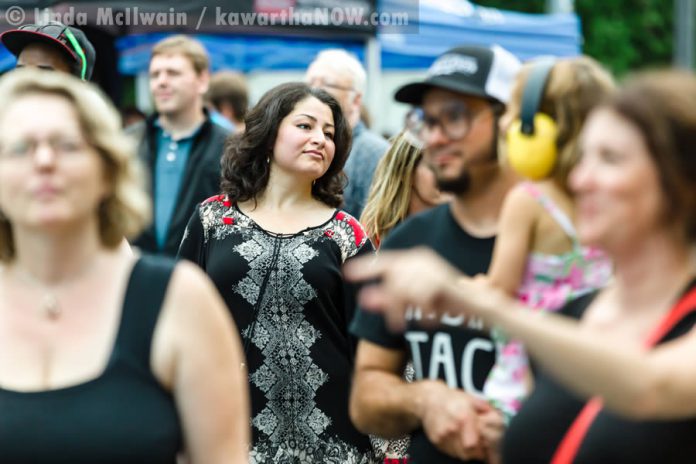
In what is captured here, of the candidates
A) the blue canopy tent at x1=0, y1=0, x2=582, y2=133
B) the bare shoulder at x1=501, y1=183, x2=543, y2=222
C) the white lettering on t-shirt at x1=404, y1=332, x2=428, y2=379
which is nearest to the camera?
the bare shoulder at x1=501, y1=183, x2=543, y2=222

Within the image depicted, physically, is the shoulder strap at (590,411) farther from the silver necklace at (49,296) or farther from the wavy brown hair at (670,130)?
the silver necklace at (49,296)

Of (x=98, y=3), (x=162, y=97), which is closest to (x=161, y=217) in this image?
(x=162, y=97)

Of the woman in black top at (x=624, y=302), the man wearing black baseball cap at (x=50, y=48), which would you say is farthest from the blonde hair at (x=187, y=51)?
the woman in black top at (x=624, y=302)

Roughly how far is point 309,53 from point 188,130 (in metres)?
4.78

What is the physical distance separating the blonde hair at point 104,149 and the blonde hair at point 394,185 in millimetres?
2889

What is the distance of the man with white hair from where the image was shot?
818cm

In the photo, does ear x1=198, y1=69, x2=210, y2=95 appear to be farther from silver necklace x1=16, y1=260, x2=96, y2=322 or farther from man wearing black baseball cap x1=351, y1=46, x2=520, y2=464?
silver necklace x1=16, y1=260, x2=96, y2=322

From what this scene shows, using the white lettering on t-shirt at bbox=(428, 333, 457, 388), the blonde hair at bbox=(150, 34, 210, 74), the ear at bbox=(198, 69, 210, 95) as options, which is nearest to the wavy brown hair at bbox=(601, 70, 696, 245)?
the white lettering on t-shirt at bbox=(428, 333, 457, 388)

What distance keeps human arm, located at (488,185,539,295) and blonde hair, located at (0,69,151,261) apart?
38.9 inches

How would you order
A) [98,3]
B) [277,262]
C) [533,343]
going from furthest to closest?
[98,3] → [277,262] → [533,343]

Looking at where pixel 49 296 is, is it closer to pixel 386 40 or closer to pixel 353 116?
pixel 353 116

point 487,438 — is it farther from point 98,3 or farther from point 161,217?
point 98,3

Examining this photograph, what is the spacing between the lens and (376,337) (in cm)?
404

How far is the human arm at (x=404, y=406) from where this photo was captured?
3.74 meters
